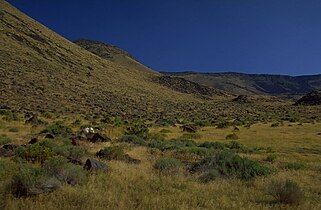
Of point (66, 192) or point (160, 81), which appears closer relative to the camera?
point (66, 192)

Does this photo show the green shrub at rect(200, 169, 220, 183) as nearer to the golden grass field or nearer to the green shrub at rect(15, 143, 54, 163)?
the golden grass field

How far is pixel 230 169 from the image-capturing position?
46.9 feet

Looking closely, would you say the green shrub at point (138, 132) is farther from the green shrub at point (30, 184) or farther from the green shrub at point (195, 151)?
the green shrub at point (30, 184)

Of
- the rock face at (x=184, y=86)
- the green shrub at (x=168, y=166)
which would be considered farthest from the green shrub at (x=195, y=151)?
the rock face at (x=184, y=86)

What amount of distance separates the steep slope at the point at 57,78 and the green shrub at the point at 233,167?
3995 cm

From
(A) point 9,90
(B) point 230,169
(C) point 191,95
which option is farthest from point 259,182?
(C) point 191,95

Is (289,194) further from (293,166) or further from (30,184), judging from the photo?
(293,166)

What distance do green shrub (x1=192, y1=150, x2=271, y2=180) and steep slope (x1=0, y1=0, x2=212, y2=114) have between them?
3995 cm

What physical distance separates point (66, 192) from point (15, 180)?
1.24m

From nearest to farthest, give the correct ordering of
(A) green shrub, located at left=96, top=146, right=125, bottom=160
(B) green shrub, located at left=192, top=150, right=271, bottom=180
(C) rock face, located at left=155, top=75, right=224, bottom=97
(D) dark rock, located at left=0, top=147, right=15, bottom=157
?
(B) green shrub, located at left=192, top=150, right=271, bottom=180, (D) dark rock, located at left=0, top=147, right=15, bottom=157, (A) green shrub, located at left=96, top=146, right=125, bottom=160, (C) rock face, located at left=155, top=75, right=224, bottom=97

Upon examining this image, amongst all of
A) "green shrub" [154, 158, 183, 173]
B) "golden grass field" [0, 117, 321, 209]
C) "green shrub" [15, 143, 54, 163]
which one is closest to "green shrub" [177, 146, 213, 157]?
"green shrub" [154, 158, 183, 173]

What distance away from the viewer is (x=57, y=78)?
243 ft

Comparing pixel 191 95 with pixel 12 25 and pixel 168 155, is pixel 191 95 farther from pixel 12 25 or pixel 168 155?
pixel 168 155

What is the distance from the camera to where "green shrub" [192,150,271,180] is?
45.7 feet
